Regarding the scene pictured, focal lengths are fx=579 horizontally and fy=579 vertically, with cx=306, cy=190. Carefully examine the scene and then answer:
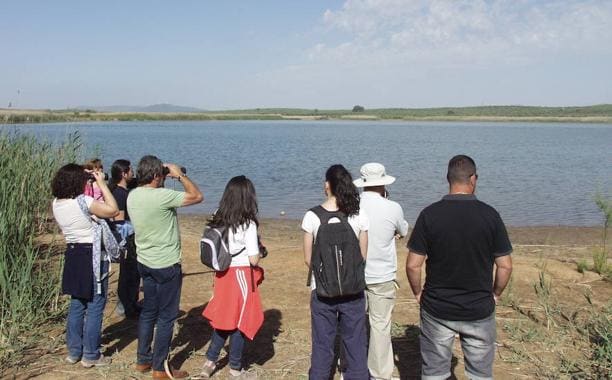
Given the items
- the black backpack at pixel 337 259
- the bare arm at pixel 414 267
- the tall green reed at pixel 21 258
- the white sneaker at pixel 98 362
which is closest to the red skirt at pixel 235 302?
the black backpack at pixel 337 259

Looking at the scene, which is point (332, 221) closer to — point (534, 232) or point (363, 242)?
point (363, 242)

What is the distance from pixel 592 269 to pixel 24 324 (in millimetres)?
7541

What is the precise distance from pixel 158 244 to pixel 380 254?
5.80 ft

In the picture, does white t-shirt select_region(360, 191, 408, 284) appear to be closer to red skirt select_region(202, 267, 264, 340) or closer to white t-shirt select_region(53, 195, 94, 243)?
red skirt select_region(202, 267, 264, 340)

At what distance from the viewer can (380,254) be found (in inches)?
177

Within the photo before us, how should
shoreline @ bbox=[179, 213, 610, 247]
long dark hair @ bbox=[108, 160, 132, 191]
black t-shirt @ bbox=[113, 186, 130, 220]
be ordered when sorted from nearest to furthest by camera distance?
black t-shirt @ bbox=[113, 186, 130, 220] < long dark hair @ bbox=[108, 160, 132, 191] < shoreline @ bbox=[179, 213, 610, 247]

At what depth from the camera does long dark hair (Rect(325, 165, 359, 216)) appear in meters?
4.19

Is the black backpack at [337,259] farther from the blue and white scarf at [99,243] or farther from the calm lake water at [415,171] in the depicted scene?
the calm lake water at [415,171]

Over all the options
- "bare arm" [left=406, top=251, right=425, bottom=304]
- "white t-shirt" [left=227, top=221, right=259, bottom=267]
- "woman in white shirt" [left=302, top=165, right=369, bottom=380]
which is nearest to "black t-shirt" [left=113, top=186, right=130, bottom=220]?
"white t-shirt" [left=227, top=221, right=259, bottom=267]

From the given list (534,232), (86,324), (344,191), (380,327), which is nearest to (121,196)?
(86,324)

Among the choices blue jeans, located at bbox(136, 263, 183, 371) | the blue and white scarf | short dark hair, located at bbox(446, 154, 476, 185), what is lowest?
blue jeans, located at bbox(136, 263, 183, 371)

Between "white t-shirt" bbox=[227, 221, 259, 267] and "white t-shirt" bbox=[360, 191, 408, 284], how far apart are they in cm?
88

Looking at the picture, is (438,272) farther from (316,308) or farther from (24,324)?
(24,324)

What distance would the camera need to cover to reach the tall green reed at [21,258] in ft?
18.2
